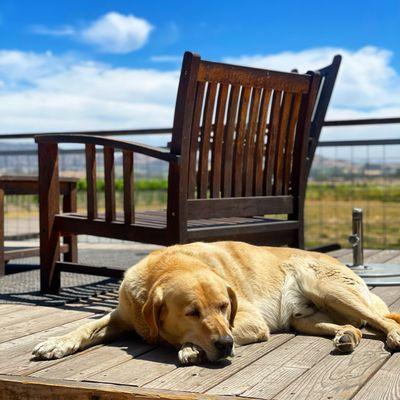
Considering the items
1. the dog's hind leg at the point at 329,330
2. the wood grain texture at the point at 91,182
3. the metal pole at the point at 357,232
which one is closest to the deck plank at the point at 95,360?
the dog's hind leg at the point at 329,330

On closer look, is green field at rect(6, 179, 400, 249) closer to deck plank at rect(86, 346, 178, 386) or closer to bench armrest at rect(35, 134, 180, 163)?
bench armrest at rect(35, 134, 180, 163)

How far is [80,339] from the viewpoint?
8.93 feet

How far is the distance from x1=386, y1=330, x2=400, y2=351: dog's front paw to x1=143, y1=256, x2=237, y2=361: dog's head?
594mm

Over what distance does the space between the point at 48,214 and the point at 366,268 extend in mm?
1987

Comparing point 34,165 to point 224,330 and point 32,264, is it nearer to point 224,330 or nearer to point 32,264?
point 32,264


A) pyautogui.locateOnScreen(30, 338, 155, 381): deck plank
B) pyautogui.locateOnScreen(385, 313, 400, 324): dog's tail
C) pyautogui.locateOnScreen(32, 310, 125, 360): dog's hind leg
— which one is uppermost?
pyautogui.locateOnScreen(385, 313, 400, 324): dog's tail

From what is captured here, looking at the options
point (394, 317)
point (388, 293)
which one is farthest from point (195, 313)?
point (388, 293)

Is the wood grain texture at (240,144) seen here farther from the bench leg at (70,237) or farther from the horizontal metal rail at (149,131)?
the horizontal metal rail at (149,131)

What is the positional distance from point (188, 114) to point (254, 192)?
765mm

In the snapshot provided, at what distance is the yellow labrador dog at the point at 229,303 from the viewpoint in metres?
2.51

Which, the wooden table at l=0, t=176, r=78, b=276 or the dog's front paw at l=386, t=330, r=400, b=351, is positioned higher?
the wooden table at l=0, t=176, r=78, b=276

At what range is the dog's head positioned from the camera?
2.44 m

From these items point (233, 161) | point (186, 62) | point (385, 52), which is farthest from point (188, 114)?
point (385, 52)

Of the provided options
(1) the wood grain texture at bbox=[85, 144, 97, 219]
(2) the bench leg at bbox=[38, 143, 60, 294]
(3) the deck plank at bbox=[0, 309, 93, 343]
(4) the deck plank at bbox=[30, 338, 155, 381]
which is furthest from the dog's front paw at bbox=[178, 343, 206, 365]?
(2) the bench leg at bbox=[38, 143, 60, 294]
